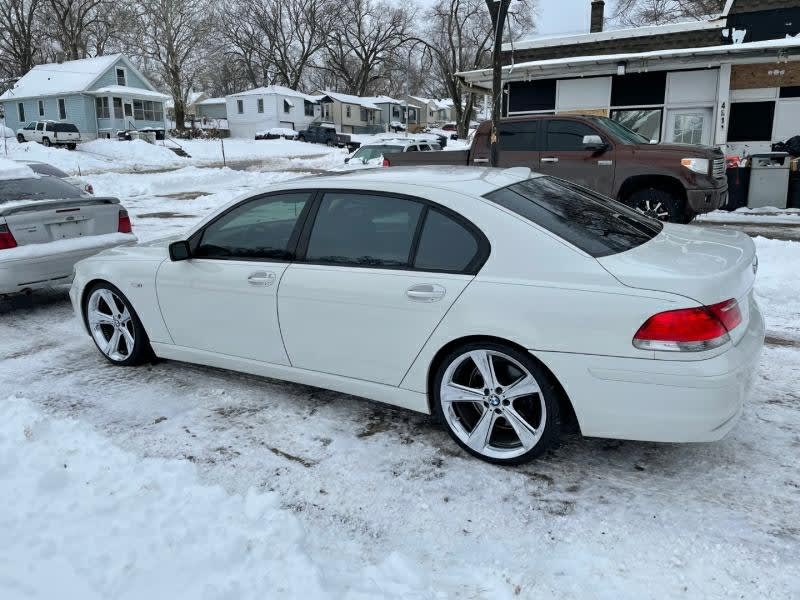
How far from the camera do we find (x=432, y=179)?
12.4ft

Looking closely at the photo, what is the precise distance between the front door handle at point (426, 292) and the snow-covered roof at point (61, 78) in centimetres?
4906

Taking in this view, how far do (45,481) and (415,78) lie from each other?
234 feet

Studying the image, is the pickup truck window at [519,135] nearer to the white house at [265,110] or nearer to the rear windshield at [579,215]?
the rear windshield at [579,215]

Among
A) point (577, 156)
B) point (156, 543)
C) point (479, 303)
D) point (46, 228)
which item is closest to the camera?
point (156, 543)

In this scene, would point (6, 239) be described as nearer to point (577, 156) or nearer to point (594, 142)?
point (594, 142)

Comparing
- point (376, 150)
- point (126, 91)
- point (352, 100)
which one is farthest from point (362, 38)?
point (376, 150)

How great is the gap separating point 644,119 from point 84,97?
4173 centimetres

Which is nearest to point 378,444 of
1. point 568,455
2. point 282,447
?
point 282,447

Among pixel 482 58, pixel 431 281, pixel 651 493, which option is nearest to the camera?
pixel 651 493

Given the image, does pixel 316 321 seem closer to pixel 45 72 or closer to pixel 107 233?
pixel 107 233

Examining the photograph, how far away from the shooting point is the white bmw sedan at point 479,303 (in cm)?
295

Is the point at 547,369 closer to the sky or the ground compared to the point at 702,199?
closer to the ground

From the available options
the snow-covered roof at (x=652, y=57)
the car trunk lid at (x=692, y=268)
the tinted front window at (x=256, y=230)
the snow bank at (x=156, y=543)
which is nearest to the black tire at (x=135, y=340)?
the tinted front window at (x=256, y=230)

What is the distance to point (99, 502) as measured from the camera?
310 centimetres
